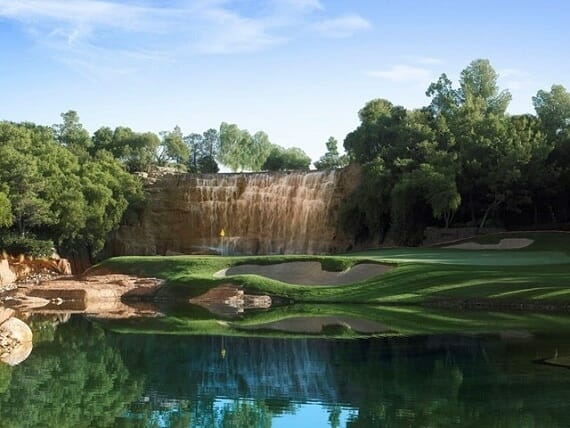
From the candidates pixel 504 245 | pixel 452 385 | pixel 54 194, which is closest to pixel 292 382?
pixel 452 385

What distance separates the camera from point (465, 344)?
21.4 m

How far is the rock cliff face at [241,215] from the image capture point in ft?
218

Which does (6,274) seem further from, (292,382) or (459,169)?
(292,382)

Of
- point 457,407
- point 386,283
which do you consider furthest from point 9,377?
point 386,283

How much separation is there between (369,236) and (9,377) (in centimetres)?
4902

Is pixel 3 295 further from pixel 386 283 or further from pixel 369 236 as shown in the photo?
pixel 369 236

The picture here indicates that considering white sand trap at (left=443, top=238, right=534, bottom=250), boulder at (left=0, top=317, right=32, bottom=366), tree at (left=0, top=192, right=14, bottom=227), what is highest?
tree at (left=0, top=192, right=14, bottom=227)

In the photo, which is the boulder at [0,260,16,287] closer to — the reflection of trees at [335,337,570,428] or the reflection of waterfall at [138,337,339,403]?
the reflection of waterfall at [138,337,339,403]

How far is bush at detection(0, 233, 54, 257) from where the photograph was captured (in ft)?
173

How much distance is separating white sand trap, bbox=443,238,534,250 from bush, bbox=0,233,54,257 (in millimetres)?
27915

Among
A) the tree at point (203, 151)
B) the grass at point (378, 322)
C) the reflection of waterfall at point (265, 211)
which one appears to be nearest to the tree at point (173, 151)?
the tree at point (203, 151)

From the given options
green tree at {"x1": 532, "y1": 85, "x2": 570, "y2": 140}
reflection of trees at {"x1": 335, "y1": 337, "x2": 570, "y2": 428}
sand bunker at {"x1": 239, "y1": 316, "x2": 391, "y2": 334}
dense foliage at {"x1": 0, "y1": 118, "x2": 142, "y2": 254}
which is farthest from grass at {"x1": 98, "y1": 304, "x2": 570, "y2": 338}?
green tree at {"x1": 532, "y1": 85, "x2": 570, "y2": 140}

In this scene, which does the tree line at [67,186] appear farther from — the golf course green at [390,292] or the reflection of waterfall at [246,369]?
the reflection of waterfall at [246,369]

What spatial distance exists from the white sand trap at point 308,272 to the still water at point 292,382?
51.8 ft
